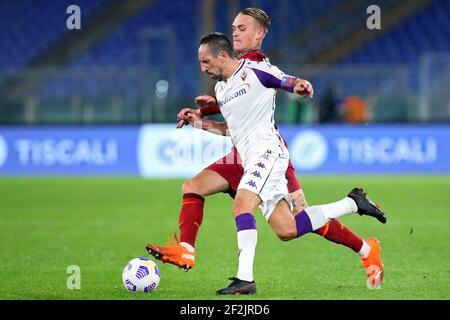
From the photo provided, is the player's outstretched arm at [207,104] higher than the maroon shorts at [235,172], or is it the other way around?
the player's outstretched arm at [207,104]

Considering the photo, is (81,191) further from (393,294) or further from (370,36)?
(370,36)

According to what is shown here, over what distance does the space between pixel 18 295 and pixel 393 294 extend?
259 cm

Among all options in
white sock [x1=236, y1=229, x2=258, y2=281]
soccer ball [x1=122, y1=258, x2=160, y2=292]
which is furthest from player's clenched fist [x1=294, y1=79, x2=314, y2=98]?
soccer ball [x1=122, y1=258, x2=160, y2=292]

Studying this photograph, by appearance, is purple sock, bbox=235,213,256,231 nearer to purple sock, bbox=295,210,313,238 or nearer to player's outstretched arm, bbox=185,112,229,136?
purple sock, bbox=295,210,313,238

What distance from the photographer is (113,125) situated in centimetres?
1980

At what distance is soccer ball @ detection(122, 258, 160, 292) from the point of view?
21.7 ft

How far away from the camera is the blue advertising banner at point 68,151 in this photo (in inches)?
A: 760

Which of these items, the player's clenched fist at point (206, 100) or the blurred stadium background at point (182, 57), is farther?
the blurred stadium background at point (182, 57)

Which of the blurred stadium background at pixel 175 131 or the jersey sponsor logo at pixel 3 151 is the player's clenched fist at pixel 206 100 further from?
the jersey sponsor logo at pixel 3 151

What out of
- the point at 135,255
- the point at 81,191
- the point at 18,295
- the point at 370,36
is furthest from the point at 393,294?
the point at 370,36

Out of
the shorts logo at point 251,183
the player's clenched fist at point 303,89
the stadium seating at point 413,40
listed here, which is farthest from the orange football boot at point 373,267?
the stadium seating at point 413,40

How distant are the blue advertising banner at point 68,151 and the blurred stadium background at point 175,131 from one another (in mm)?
29

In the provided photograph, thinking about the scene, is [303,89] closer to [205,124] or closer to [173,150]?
[205,124]

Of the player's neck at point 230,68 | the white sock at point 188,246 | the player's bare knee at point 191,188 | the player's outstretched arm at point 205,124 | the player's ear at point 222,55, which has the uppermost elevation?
the player's ear at point 222,55
